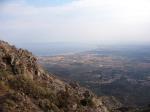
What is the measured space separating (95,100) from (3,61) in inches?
335

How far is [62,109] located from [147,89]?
134550 mm

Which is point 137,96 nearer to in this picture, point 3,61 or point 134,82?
point 134,82

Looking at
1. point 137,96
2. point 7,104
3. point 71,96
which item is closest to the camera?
point 7,104

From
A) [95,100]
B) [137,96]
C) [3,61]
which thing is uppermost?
[3,61]

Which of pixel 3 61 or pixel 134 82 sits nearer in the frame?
pixel 3 61

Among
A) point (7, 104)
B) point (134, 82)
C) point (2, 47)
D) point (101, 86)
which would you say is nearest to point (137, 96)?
point (101, 86)

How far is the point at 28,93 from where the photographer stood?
87.8 ft

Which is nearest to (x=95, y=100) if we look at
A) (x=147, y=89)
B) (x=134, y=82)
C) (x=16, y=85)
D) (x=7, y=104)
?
(x=16, y=85)

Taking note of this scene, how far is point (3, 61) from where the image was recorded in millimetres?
31031

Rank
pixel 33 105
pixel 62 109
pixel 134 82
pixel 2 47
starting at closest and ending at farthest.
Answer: pixel 33 105 < pixel 62 109 < pixel 2 47 < pixel 134 82

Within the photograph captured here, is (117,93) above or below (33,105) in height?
below

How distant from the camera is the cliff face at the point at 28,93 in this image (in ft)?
78.5

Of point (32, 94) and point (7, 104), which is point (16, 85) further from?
point (7, 104)

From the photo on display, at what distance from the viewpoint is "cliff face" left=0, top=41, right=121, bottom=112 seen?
78.5ft
